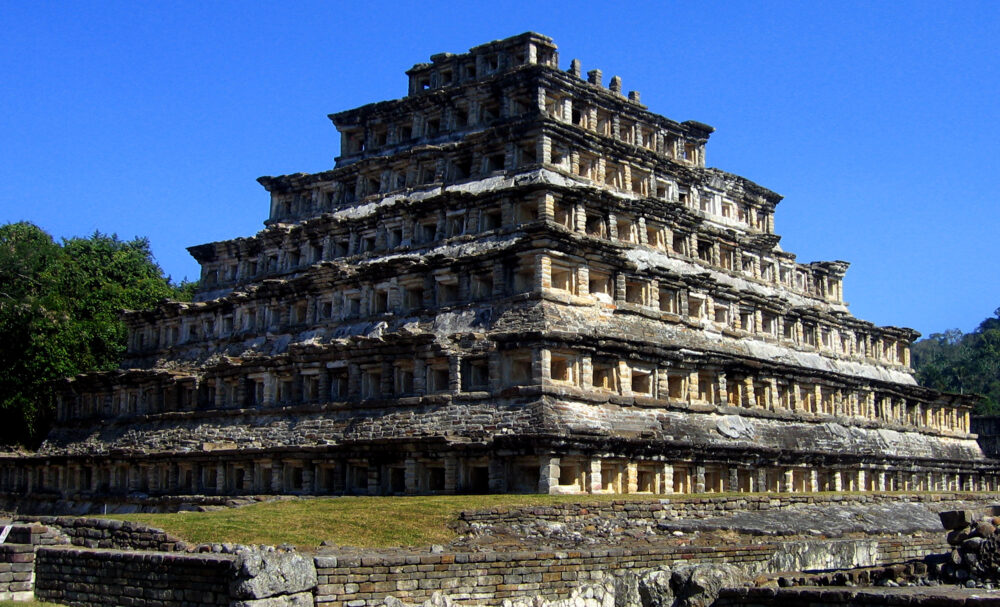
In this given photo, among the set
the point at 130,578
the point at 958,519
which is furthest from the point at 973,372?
the point at 130,578

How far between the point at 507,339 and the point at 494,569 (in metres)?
16.5

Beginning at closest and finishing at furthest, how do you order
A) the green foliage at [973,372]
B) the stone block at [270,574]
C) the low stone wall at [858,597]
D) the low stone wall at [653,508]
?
1. the low stone wall at [858,597]
2. the stone block at [270,574]
3. the low stone wall at [653,508]
4. the green foliage at [973,372]

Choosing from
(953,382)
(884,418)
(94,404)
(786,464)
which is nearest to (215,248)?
(94,404)

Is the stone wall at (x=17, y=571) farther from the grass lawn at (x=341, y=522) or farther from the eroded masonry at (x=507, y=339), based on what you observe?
the eroded masonry at (x=507, y=339)

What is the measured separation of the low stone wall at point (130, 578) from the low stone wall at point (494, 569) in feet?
6.57

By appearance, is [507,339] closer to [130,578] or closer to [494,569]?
[494,569]

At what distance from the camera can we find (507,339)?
36.8 metres

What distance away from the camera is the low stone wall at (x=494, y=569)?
19188mm

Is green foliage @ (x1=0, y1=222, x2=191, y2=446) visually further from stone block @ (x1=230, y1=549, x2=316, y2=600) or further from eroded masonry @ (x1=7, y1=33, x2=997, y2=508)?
stone block @ (x1=230, y1=549, x2=316, y2=600)

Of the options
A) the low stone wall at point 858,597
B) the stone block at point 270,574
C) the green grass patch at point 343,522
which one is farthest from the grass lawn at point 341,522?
the low stone wall at point 858,597

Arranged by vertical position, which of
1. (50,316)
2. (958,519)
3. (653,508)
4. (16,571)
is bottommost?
(16,571)

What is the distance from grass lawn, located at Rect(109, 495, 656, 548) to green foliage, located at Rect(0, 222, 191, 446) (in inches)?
1279

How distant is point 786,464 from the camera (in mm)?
42969

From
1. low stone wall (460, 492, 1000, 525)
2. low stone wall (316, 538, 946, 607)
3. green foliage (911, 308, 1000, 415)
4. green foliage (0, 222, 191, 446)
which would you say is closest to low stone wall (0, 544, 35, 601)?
low stone wall (316, 538, 946, 607)
